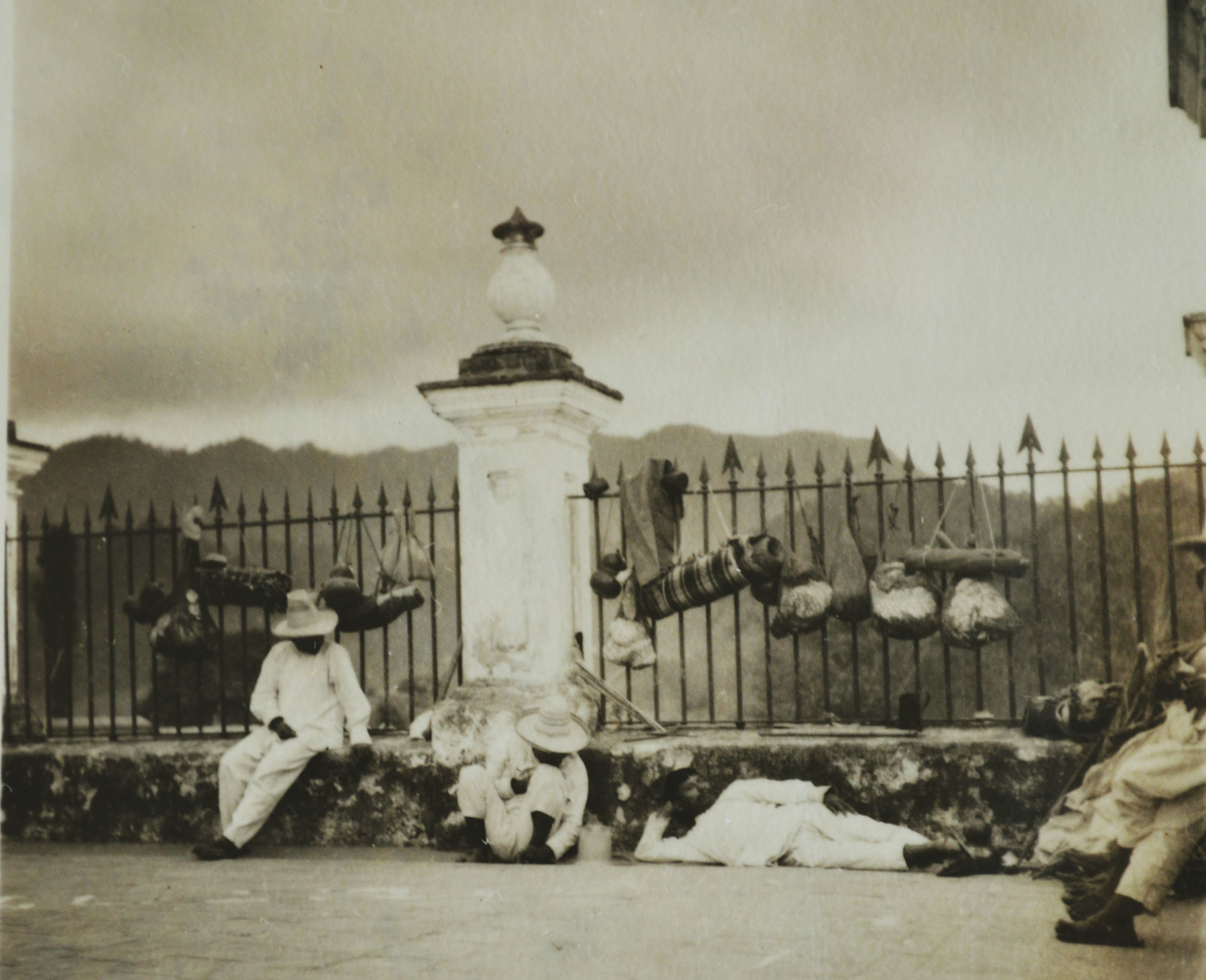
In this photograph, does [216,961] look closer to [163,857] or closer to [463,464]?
[163,857]

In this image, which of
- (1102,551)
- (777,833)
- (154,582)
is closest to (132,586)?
(154,582)

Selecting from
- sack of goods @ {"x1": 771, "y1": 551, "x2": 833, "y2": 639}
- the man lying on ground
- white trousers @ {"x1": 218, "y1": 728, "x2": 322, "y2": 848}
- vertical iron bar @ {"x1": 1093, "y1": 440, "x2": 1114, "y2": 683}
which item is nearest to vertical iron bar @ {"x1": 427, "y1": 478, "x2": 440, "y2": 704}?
white trousers @ {"x1": 218, "y1": 728, "x2": 322, "y2": 848}

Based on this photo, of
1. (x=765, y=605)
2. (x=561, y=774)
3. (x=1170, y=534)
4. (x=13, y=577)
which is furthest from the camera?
(x=13, y=577)

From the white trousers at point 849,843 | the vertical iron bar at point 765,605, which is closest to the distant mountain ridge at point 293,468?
the vertical iron bar at point 765,605

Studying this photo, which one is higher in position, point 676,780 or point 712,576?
point 712,576

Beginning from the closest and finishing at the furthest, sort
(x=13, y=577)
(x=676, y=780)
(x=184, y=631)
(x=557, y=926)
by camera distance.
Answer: (x=557, y=926)
(x=676, y=780)
(x=184, y=631)
(x=13, y=577)

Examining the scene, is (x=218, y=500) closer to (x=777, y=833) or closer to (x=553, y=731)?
(x=553, y=731)

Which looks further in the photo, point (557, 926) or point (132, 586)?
point (132, 586)

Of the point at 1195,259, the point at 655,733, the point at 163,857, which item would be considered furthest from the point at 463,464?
the point at 1195,259
